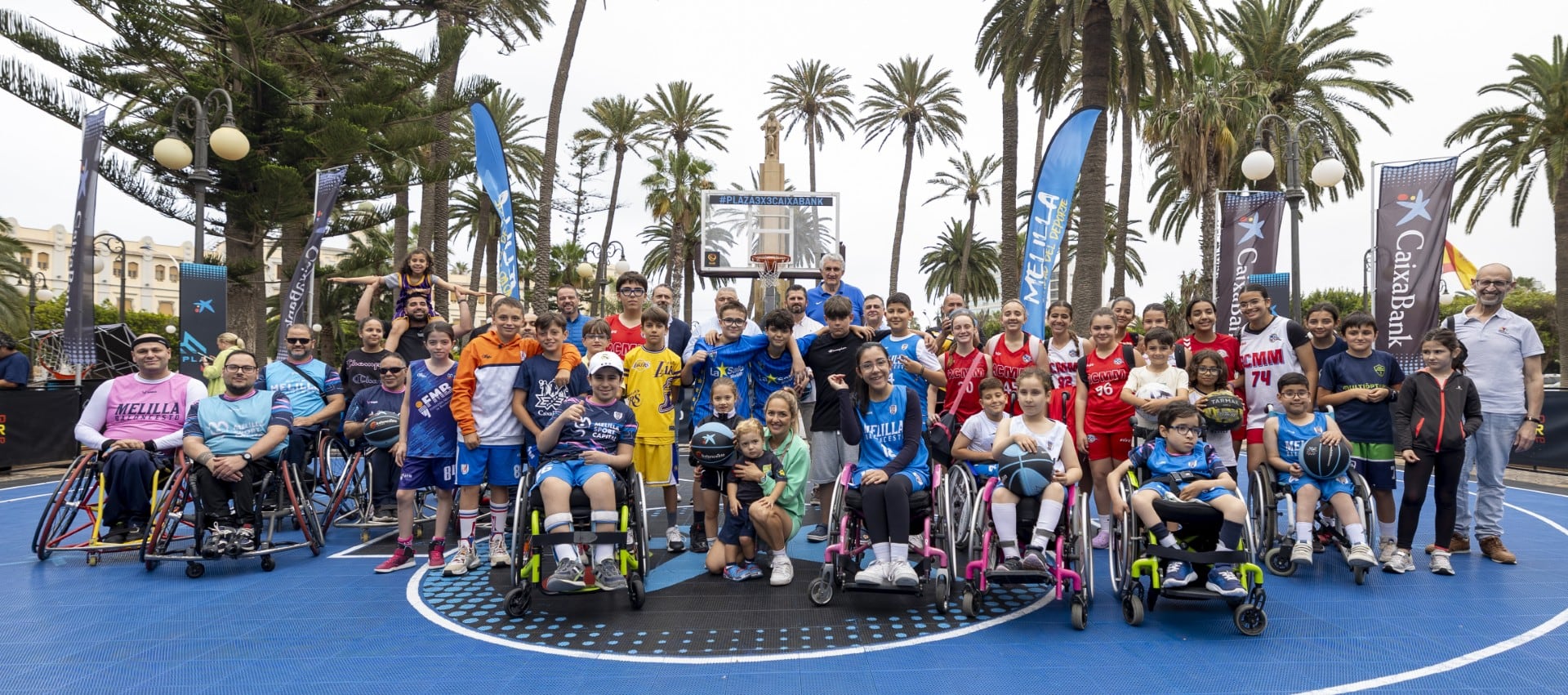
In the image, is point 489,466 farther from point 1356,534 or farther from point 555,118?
point 555,118

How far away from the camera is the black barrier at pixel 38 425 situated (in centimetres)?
968

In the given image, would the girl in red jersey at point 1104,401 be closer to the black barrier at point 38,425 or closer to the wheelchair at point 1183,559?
the wheelchair at point 1183,559

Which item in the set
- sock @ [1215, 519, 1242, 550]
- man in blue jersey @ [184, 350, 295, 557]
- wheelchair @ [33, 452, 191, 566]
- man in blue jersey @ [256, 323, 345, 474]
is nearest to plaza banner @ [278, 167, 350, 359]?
man in blue jersey @ [256, 323, 345, 474]

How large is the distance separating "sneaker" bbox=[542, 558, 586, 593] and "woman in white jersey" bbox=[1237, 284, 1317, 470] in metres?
4.17

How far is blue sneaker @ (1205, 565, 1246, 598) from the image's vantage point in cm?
375

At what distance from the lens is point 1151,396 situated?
474 centimetres

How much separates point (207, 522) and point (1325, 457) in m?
6.74

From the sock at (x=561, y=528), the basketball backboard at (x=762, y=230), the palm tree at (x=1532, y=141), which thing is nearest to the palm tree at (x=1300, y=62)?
the palm tree at (x=1532, y=141)

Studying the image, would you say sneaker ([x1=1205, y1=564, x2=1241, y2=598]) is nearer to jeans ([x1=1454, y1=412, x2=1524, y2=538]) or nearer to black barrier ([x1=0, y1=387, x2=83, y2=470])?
jeans ([x1=1454, y1=412, x2=1524, y2=538])

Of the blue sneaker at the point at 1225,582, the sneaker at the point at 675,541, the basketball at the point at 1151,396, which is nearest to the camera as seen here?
the blue sneaker at the point at 1225,582

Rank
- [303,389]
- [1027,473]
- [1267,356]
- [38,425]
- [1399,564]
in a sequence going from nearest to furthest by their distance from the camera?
[1027,473]
[1399,564]
[1267,356]
[303,389]
[38,425]

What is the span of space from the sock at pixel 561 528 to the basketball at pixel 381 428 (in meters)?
2.39

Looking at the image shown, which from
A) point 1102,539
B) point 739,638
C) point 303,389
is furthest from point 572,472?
point 1102,539

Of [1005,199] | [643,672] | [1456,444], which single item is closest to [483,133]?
[643,672]
